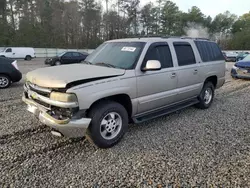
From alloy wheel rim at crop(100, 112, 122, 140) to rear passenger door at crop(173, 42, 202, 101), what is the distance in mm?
1723

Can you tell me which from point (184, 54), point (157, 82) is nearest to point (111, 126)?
point (157, 82)

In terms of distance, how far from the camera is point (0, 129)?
13.5 feet

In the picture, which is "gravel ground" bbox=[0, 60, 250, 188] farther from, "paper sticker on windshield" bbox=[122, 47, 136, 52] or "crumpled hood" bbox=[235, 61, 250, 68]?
"crumpled hood" bbox=[235, 61, 250, 68]

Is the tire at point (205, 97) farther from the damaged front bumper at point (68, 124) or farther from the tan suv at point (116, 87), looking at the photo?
the damaged front bumper at point (68, 124)

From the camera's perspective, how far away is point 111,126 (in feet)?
11.4

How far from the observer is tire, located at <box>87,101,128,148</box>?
3181 millimetres

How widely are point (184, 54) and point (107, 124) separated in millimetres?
2531

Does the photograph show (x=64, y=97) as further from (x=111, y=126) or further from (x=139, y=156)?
(x=139, y=156)

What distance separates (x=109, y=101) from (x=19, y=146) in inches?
67.0

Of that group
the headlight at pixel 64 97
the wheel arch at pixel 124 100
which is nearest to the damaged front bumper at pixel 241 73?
the wheel arch at pixel 124 100

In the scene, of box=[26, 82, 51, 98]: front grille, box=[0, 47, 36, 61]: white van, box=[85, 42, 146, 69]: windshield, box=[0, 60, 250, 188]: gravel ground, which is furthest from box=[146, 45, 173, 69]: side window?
box=[0, 47, 36, 61]: white van

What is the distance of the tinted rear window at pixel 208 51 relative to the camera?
5246mm

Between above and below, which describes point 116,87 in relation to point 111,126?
above

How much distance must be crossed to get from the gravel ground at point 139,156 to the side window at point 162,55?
1321 millimetres
